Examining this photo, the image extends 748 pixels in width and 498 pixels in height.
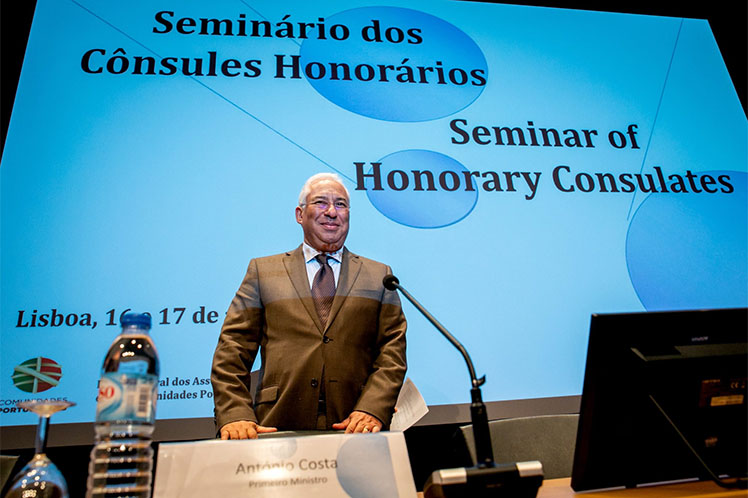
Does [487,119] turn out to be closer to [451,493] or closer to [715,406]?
→ [715,406]

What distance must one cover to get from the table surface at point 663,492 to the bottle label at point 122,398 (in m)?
0.80

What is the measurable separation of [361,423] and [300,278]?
64cm

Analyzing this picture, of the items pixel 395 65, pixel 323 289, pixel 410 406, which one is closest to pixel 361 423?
pixel 410 406

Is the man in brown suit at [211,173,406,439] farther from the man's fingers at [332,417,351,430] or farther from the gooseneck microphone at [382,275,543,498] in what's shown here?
the gooseneck microphone at [382,275,543,498]

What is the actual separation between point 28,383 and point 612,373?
2085 mm

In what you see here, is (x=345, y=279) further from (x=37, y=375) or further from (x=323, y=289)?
(x=37, y=375)

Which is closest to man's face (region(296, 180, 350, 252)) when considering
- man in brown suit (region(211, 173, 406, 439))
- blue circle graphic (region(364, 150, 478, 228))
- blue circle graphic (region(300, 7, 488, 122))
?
man in brown suit (region(211, 173, 406, 439))

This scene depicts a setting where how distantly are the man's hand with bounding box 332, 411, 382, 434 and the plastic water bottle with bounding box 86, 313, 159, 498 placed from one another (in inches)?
26.2

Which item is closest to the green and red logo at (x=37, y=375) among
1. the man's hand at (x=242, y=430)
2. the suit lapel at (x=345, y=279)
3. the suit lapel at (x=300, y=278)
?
the man's hand at (x=242, y=430)

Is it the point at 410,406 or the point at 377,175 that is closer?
the point at 410,406

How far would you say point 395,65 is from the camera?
2846 millimetres

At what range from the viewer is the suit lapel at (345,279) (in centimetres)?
205

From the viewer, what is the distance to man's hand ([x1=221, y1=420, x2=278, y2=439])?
62.3 inches

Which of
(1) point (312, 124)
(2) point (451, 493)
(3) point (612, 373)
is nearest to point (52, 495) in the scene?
(2) point (451, 493)
